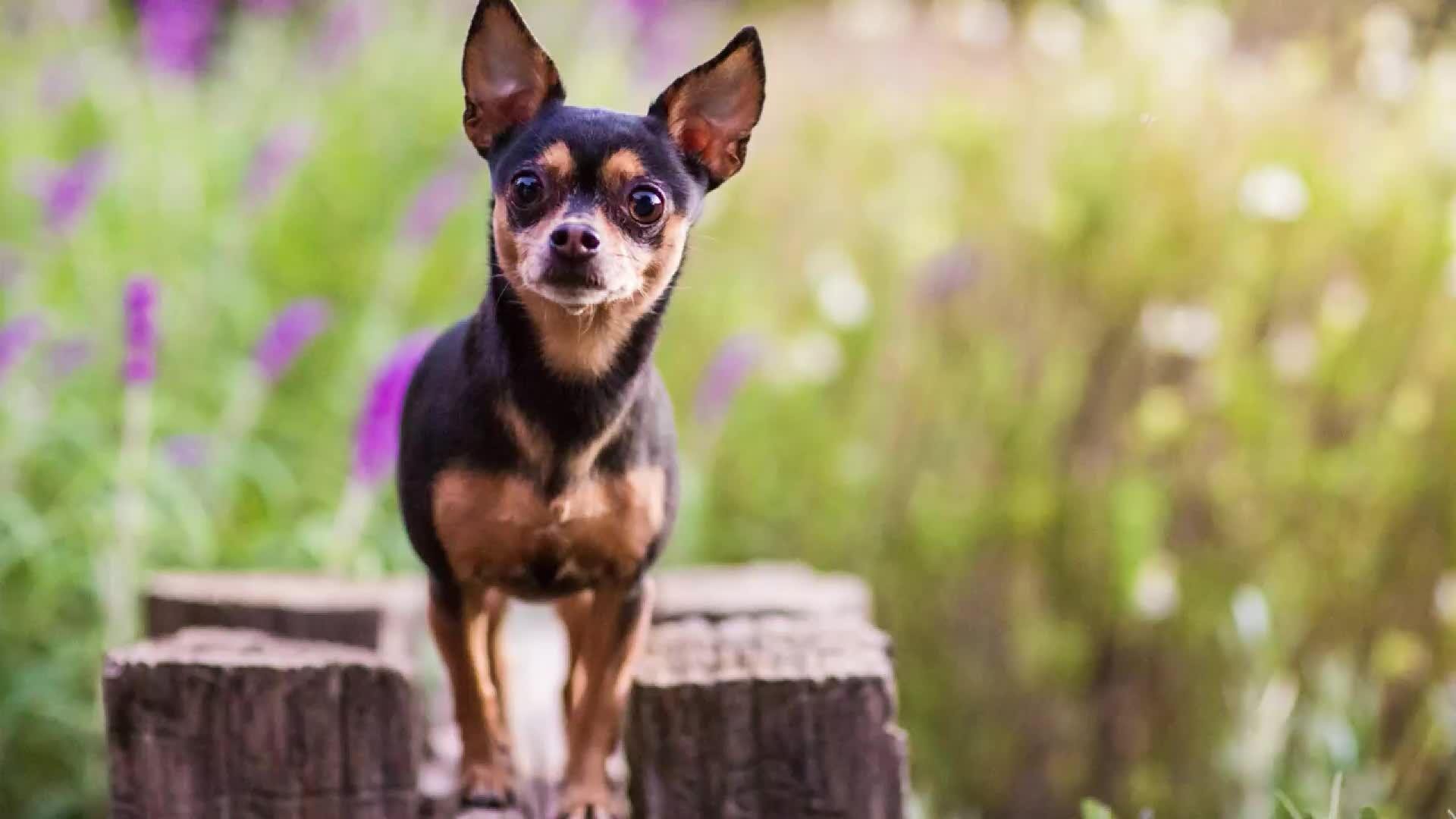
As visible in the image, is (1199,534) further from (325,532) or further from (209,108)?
(209,108)

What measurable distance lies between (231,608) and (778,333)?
217 cm

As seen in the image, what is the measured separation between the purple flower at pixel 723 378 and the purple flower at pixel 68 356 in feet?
4.18

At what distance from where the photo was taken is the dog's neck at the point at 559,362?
1718mm

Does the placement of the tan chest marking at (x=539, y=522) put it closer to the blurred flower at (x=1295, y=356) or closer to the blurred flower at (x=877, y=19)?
the blurred flower at (x=1295, y=356)

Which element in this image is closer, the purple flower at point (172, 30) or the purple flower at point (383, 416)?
the purple flower at point (383, 416)

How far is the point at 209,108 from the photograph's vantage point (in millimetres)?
4949

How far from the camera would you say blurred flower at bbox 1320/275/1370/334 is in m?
3.35

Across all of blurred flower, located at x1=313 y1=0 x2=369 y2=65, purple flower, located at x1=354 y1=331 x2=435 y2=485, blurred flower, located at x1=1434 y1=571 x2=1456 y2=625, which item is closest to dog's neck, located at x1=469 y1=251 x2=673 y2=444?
purple flower, located at x1=354 y1=331 x2=435 y2=485

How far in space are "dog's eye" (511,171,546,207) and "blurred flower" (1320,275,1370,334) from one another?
7.28 ft

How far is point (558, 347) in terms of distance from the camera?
67.9 inches

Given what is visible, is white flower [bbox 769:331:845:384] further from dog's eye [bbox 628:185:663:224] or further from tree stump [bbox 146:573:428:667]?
dog's eye [bbox 628:185:663:224]

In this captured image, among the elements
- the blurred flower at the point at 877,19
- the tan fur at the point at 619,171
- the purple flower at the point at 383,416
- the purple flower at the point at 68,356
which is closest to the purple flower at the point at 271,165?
the purple flower at the point at 68,356

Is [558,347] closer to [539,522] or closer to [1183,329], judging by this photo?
[539,522]

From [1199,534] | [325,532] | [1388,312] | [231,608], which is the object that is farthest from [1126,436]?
[231,608]
